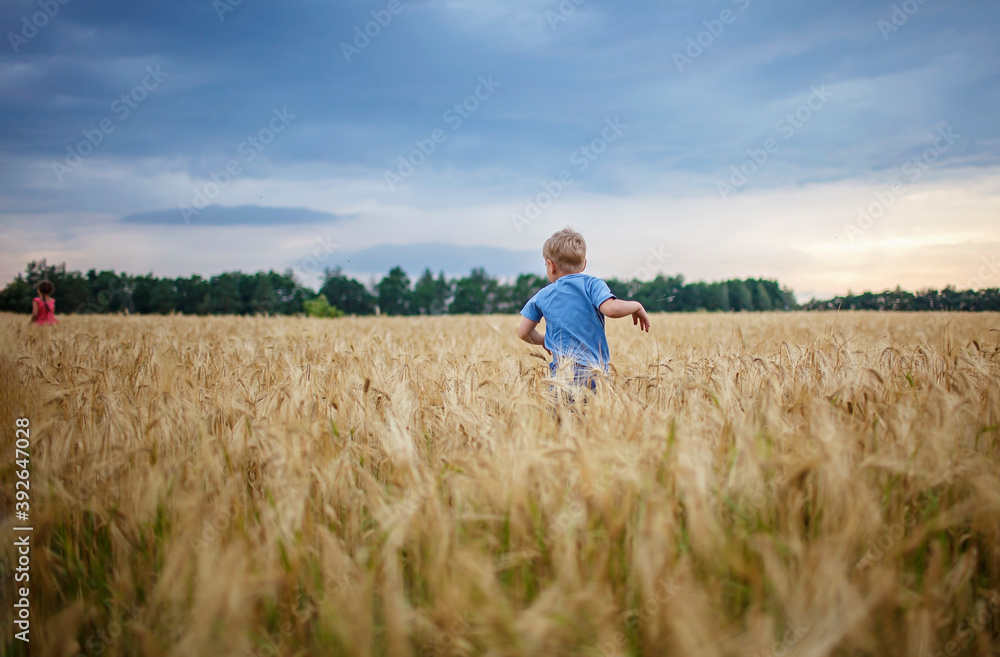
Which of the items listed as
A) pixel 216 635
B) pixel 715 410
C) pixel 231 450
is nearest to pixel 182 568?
pixel 216 635

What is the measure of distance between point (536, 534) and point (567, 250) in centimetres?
277

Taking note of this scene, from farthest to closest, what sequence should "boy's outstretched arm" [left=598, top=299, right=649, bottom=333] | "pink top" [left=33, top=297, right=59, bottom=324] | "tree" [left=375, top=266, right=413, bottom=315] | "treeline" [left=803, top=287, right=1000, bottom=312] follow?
1. "tree" [left=375, top=266, right=413, bottom=315]
2. "treeline" [left=803, top=287, right=1000, bottom=312]
3. "pink top" [left=33, top=297, right=59, bottom=324]
4. "boy's outstretched arm" [left=598, top=299, right=649, bottom=333]

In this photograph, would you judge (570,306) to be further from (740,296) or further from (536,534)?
(740,296)

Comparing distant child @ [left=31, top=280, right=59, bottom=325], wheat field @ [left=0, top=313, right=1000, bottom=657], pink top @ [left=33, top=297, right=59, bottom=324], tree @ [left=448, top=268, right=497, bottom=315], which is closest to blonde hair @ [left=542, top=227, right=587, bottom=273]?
wheat field @ [left=0, top=313, right=1000, bottom=657]

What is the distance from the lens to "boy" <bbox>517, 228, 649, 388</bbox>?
149 inches

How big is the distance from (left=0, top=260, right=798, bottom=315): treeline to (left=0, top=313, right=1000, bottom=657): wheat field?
51275 millimetres

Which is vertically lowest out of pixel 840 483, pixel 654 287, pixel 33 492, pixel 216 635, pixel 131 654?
pixel 131 654

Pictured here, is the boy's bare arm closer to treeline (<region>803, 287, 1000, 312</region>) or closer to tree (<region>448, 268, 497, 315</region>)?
treeline (<region>803, 287, 1000, 312</region>)

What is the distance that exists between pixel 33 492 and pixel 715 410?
2588mm

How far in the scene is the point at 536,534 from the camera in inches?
57.5

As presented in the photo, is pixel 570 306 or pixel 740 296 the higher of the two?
pixel 740 296

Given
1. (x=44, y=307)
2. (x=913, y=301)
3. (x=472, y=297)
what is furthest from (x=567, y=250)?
(x=472, y=297)

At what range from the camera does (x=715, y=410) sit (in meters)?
A: 2.13

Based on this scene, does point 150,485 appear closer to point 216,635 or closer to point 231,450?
point 231,450
